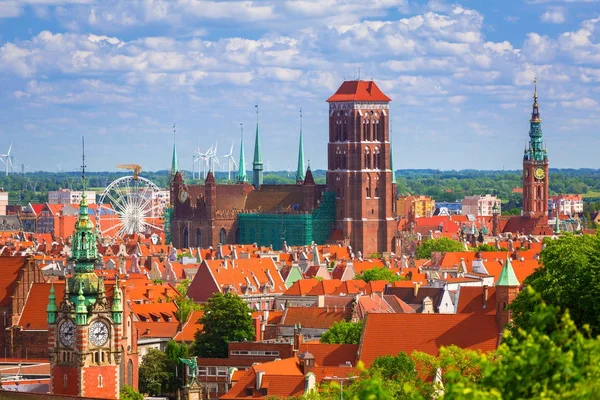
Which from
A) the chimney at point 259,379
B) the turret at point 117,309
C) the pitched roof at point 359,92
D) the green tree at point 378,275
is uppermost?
the pitched roof at point 359,92

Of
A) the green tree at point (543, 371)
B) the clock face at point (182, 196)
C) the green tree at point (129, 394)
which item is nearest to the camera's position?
the green tree at point (543, 371)

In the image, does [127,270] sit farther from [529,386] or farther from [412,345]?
[529,386]

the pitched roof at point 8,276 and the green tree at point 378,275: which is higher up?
the pitched roof at point 8,276

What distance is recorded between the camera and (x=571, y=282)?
2115 inches

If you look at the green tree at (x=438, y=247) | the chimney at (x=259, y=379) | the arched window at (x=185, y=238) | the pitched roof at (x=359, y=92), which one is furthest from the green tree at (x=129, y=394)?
the arched window at (x=185, y=238)

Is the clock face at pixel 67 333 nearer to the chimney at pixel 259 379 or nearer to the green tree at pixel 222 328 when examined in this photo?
the chimney at pixel 259 379

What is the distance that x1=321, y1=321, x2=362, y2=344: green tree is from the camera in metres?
74.0

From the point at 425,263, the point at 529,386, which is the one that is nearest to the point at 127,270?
the point at 425,263

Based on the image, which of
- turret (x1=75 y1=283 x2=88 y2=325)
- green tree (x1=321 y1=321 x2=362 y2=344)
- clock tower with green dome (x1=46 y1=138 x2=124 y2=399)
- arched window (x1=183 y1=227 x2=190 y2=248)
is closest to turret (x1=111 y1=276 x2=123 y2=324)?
clock tower with green dome (x1=46 y1=138 x2=124 y2=399)

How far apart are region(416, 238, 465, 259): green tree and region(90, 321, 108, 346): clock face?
9770 cm

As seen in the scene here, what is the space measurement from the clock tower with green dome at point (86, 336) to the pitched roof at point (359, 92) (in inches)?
4181

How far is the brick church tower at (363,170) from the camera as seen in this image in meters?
169

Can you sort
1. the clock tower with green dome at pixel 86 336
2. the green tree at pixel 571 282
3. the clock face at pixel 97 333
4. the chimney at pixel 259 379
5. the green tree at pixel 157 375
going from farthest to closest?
1. the green tree at pixel 157 375
2. the clock face at pixel 97 333
3. the clock tower with green dome at pixel 86 336
4. the chimney at pixel 259 379
5. the green tree at pixel 571 282

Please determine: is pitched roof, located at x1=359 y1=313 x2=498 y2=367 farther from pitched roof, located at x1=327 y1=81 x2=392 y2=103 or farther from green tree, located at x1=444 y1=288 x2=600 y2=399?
pitched roof, located at x1=327 y1=81 x2=392 y2=103
